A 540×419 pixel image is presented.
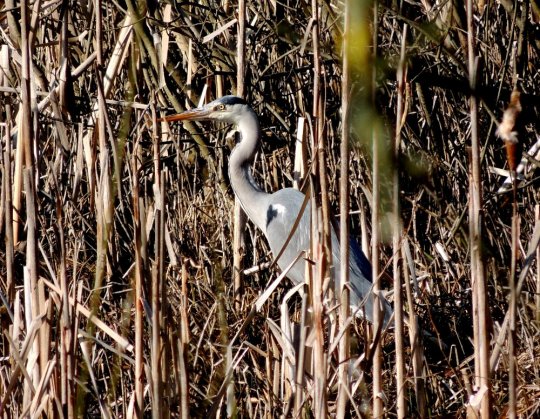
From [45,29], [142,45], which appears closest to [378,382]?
[142,45]

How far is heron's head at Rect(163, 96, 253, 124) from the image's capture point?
3.46 meters

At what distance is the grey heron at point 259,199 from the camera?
11.3 ft

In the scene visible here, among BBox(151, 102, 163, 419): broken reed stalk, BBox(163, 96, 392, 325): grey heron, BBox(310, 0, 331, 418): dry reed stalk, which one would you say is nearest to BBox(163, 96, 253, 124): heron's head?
BBox(163, 96, 392, 325): grey heron

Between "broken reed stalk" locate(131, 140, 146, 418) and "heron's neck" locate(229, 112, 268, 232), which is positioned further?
"heron's neck" locate(229, 112, 268, 232)

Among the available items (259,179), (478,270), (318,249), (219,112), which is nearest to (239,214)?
(219,112)

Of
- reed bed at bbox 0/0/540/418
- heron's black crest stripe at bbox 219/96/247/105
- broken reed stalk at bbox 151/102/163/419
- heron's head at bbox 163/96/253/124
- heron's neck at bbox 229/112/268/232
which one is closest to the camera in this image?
broken reed stalk at bbox 151/102/163/419

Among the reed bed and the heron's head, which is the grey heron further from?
the reed bed

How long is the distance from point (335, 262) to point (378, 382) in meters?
1.78

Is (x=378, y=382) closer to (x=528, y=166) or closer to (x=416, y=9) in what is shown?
(x=528, y=166)

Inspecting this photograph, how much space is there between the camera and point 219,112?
11.5ft

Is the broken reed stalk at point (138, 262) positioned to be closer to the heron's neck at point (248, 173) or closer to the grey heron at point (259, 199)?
the grey heron at point (259, 199)

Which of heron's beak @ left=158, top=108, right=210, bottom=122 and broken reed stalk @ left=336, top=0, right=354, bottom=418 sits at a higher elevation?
heron's beak @ left=158, top=108, right=210, bottom=122

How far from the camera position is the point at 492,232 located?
3.42 meters

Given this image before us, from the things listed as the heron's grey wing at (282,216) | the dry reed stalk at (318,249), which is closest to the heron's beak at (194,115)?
the heron's grey wing at (282,216)
